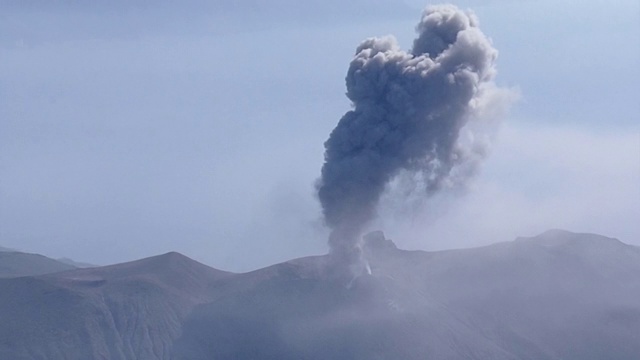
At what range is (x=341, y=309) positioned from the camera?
122m

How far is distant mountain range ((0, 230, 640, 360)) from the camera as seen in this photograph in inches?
4678

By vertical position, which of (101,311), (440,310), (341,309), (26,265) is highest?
(26,265)

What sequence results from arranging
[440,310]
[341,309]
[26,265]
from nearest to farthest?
[341,309] < [440,310] < [26,265]

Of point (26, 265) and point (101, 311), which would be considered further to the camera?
point (26, 265)

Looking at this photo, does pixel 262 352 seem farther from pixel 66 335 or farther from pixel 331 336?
pixel 66 335

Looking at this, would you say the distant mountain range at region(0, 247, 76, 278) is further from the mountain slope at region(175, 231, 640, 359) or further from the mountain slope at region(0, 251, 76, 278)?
the mountain slope at region(175, 231, 640, 359)

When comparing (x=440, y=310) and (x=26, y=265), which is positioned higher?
(x=26, y=265)

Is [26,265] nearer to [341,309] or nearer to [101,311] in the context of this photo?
[101,311]

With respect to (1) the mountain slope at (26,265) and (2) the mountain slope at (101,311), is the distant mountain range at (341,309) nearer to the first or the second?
(2) the mountain slope at (101,311)

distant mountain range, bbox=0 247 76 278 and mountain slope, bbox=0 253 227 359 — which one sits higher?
distant mountain range, bbox=0 247 76 278

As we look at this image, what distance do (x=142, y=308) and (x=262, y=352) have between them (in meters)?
19.1

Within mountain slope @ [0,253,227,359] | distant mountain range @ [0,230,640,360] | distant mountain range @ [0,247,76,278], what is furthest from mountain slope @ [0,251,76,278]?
mountain slope @ [0,253,227,359]

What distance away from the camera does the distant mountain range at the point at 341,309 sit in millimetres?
118812

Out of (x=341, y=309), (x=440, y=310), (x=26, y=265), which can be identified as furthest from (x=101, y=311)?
(x=26, y=265)
